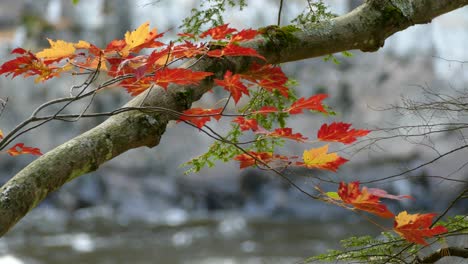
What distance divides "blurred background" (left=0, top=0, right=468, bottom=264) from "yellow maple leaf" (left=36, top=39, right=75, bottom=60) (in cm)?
238

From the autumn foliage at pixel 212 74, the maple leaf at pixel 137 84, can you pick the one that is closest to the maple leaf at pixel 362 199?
the autumn foliage at pixel 212 74

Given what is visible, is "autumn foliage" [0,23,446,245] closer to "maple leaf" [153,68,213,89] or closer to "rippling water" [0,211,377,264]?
"maple leaf" [153,68,213,89]

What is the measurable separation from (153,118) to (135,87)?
15 cm

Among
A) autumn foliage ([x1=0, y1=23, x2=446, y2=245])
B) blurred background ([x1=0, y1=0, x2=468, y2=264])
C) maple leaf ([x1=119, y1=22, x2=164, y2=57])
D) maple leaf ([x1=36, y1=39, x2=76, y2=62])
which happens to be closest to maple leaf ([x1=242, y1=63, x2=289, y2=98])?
autumn foliage ([x1=0, y1=23, x2=446, y2=245])

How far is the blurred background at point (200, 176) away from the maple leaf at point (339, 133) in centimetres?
227

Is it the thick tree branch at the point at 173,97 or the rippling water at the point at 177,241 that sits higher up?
the rippling water at the point at 177,241

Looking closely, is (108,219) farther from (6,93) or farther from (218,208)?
(6,93)

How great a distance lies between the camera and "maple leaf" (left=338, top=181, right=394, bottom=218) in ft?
3.35

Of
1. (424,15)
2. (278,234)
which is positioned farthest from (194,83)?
(278,234)

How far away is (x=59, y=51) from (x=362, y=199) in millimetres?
624

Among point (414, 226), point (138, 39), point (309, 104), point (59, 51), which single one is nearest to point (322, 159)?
point (309, 104)

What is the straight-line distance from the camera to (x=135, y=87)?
1163 mm

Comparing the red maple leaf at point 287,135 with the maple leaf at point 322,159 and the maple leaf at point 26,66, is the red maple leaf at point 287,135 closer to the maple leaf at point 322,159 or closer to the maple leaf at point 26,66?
the maple leaf at point 322,159

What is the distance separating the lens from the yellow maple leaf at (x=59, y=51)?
3.45ft
